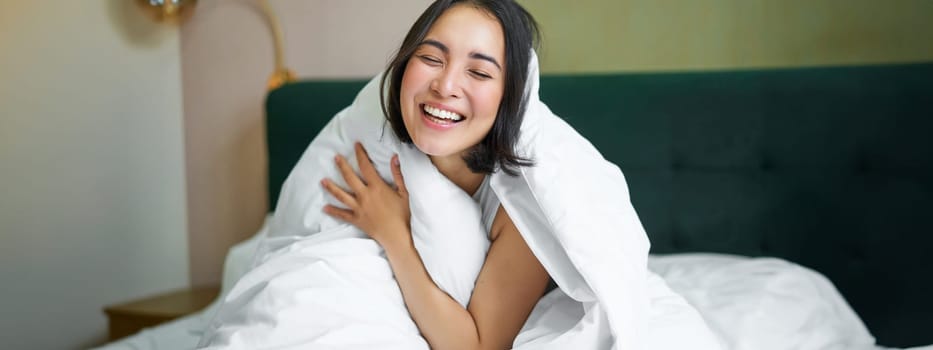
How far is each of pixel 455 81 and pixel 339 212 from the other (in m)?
0.37

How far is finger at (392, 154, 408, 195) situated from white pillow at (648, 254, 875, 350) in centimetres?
65

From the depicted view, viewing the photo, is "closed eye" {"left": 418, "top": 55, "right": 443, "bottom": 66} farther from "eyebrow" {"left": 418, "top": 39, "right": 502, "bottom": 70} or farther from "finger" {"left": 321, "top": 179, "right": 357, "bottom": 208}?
"finger" {"left": 321, "top": 179, "right": 357, "bottom": 208}

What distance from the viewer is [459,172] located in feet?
5.24

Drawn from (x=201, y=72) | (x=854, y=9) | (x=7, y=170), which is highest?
(x=854, y=9)

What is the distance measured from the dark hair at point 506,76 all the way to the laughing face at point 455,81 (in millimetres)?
12

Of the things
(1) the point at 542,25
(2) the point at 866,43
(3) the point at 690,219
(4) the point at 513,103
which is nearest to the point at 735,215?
(3) the point at 690,219

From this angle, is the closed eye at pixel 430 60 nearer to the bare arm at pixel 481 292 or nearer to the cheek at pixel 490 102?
the cheek at pixel 490 102

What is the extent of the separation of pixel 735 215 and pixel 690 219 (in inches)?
4.4

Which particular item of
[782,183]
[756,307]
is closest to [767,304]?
[756,307]

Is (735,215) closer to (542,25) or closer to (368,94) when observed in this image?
(542,25)

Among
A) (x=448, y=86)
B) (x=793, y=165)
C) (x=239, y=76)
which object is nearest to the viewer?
(x=448, y=86)

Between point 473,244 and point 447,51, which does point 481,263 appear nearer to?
point 473,244

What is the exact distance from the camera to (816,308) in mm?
1837

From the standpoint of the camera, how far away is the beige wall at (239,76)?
9.23 ft
